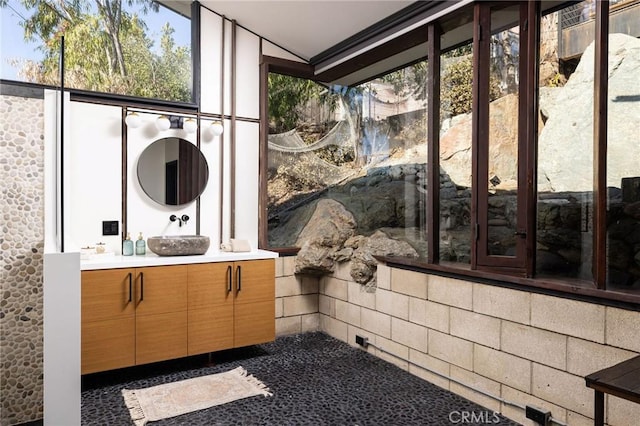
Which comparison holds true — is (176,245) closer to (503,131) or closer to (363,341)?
(363,341)

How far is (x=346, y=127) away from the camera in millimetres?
4840

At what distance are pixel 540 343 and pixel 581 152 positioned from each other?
1.20 metres

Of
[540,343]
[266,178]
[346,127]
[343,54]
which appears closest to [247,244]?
[266,178]

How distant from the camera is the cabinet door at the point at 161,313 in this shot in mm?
3326

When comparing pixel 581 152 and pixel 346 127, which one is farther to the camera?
pixel 346 127

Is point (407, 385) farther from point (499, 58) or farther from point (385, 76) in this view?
point (385, 76)

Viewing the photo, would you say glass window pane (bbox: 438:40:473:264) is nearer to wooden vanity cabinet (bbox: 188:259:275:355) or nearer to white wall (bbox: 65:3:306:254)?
wooden vanity cabinet (bbox: 188:259:275:355)

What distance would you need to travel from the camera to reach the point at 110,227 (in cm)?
371

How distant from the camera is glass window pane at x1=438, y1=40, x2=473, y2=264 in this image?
3316 millimetres

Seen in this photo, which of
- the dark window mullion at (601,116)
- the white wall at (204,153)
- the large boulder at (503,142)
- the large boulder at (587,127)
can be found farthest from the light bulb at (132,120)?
the dark window mullion at (601,116)

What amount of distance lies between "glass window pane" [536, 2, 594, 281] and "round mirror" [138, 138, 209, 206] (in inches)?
115

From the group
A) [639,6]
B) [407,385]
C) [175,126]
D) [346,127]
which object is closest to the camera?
[639,6]

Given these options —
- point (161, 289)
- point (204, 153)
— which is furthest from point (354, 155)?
point (161, 289)

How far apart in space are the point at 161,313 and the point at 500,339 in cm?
251
